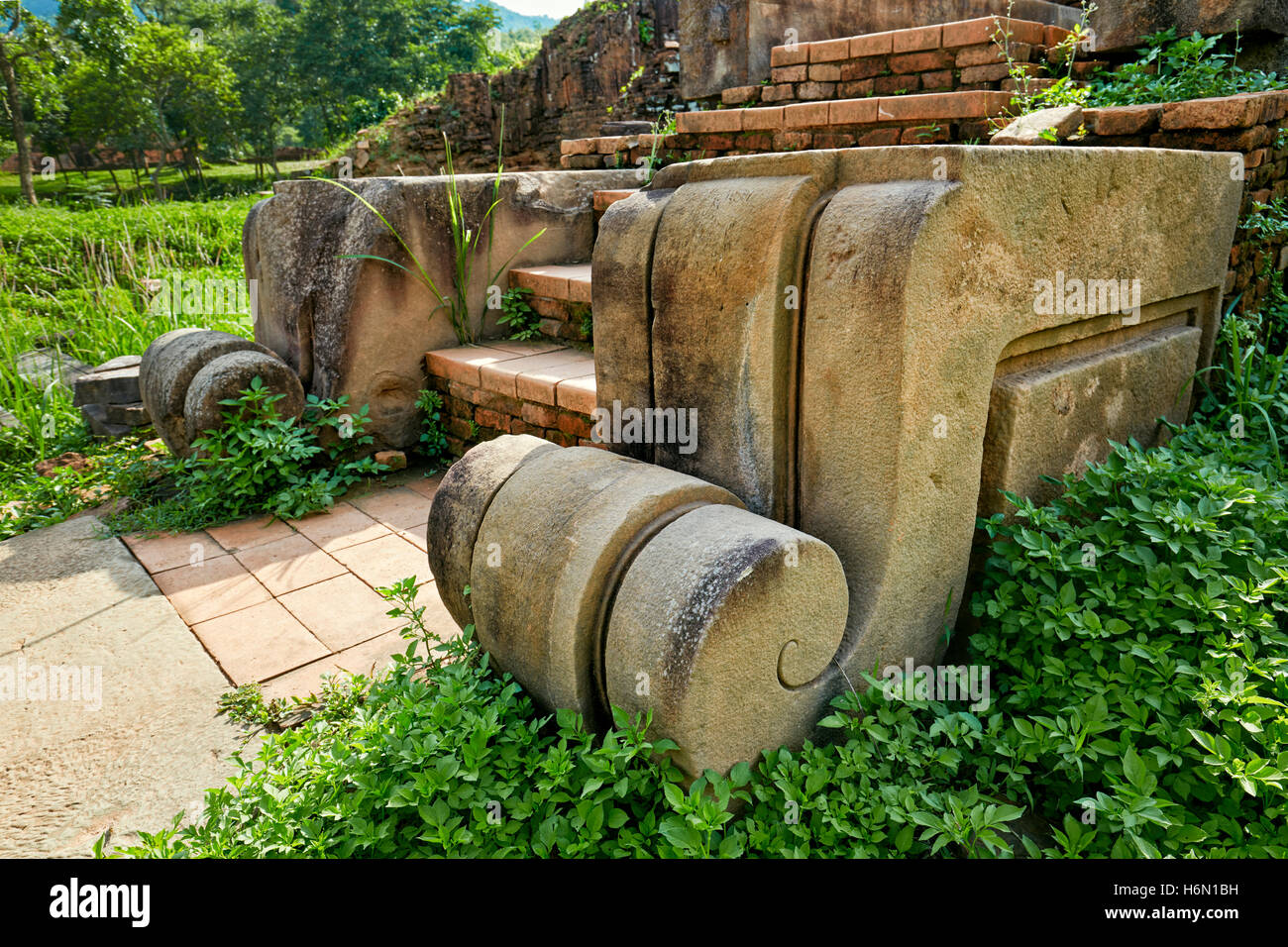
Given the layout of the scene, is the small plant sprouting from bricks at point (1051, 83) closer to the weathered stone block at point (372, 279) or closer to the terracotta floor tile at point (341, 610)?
the weathered stone block at point (372, 279)

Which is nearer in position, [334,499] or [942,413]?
[942,413]

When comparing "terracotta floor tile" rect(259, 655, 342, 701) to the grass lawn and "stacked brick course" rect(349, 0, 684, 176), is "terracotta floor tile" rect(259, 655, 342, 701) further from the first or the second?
the grass lawn

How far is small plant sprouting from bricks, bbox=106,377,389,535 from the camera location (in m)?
3.46

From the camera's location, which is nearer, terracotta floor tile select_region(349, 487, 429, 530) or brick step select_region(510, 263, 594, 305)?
terracotta floor tile select_region(349, 487, 429, 530)

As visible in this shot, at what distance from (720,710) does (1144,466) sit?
1.24 metres

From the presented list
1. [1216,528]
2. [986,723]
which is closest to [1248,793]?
[986,723]

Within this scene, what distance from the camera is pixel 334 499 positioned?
12.0 feet

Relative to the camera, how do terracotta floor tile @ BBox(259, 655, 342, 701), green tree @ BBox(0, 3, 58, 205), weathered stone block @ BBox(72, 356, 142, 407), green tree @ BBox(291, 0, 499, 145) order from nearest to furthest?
terracotta floor tile @ BBox(259, 655, 342, 701), weathered stone block @ BBox(72, 356, 142, 407), green tree @ BBox(0, 3, 58, 205), green tree @ BBox(291, 0, 499, 145)

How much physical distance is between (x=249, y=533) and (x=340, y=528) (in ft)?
1.25

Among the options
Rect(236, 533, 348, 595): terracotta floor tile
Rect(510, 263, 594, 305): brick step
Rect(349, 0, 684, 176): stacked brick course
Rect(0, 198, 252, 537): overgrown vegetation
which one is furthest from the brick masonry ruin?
Rect(349, 0, 684, 176): stacked brick course

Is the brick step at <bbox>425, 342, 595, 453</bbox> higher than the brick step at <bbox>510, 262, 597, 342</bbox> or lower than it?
lower

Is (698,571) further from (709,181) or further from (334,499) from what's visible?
(334,499)

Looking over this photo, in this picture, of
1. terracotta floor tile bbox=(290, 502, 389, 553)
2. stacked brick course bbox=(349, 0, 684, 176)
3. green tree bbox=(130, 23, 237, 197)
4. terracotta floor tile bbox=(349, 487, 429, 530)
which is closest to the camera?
terracotta floor tile bbox=(290, 502, 389, 553)

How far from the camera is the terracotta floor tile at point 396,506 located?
340 centimetres
